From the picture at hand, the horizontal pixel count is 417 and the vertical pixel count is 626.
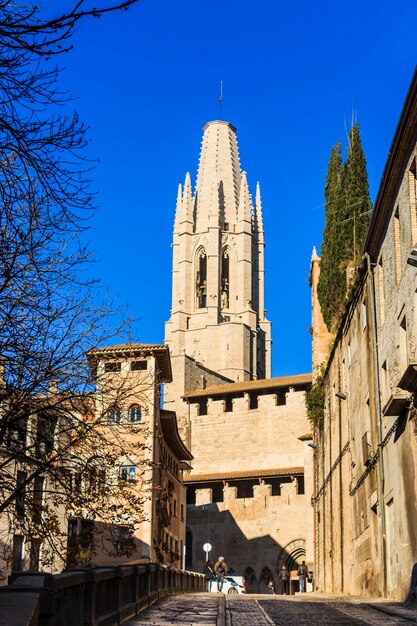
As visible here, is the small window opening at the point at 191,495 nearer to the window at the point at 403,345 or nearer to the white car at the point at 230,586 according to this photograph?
the white car at the point at 230,586

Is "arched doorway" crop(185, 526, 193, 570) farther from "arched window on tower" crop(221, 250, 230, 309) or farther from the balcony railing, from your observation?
the balcony railing

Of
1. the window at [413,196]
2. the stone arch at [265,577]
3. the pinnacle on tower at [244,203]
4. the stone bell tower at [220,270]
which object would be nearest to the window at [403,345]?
the window at [413,196]

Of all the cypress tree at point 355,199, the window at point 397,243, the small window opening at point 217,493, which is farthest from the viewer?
the small window opening at point 217,493

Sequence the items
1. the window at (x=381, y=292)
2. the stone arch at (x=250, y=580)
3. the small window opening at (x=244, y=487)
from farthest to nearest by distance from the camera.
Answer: the small window opening at (x=244, y=487) → the stone arch at (x=250, y=580) → the window at (x=381, y=292)

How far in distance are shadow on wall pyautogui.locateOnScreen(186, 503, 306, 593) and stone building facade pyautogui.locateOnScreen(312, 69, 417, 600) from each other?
35.3 metres

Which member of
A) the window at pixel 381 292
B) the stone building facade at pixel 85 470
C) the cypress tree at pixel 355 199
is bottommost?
the stone building facade at pixel 85 470

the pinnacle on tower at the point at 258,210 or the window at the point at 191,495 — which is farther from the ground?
the pinnacle on tower at the point at 258,210

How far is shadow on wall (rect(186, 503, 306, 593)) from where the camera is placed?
67.6m

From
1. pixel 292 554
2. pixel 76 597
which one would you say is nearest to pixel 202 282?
pixel 292 554

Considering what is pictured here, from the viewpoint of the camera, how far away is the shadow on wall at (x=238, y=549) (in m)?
67.6

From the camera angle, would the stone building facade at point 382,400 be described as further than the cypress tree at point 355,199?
No

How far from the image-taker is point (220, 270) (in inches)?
→ 4424

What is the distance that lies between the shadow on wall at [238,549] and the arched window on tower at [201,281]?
44380 millimetres

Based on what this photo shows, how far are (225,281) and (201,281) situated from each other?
2.96 meters
